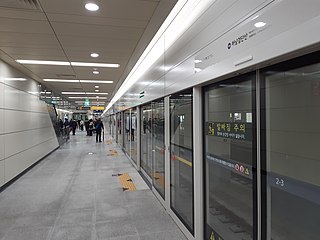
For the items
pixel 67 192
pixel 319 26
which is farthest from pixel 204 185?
pixel 67 192

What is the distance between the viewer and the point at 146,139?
7.00 m

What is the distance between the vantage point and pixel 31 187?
562 cm

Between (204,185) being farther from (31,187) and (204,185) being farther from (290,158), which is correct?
(31,187)

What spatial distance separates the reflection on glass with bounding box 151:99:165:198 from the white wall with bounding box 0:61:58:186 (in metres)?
3.37

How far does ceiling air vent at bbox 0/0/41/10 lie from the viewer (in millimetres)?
3006

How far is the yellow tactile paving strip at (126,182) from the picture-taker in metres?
5.52

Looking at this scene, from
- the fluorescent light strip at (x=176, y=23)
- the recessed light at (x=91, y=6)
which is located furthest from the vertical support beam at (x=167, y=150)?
the recessed light at (x=91, y=6)

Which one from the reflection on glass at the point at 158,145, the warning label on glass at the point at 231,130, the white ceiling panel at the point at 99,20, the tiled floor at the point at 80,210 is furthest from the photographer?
the reflection on glass at the point at 158,145

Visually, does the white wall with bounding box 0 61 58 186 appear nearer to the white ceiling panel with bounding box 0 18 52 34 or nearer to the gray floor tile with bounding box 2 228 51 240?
the white ceiling panel with bounding box 0 18 52 34

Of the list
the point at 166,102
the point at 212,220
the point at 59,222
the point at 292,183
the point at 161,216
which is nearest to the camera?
→ the point at 292,183

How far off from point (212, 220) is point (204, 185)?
0.40 meters

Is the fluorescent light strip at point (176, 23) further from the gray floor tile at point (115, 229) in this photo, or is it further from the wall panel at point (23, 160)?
the wall panel at point (23, 160)

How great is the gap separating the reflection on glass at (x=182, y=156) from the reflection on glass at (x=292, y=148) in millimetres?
1449

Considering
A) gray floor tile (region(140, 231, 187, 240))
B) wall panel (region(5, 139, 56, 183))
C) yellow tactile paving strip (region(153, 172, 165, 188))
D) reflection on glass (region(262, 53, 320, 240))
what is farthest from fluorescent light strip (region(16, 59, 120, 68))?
reflection on glass (region(262, 53, 320, 240))
